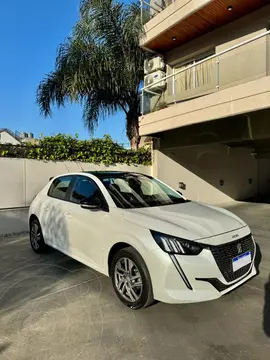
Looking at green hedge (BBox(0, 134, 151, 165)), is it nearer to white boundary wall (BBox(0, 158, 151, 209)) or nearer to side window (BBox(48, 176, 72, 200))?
white boundary wall (BBox(0, 158, 151, 209))

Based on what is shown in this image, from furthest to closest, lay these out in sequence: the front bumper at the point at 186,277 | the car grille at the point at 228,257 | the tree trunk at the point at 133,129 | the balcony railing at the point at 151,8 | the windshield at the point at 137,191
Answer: the tree trunk at the point at 133,129 < the balcony railing at the point at 151,8 < the windshield at the point at 137,191 < the car grille at the point at 228,257 < the front bumper at the point at 186,277

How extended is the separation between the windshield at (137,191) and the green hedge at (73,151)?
4052mm

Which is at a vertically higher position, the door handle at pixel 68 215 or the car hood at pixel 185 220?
the car hood at pixel 185 220

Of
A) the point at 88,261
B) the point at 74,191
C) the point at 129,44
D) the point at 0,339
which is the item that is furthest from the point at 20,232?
the point at 129,44

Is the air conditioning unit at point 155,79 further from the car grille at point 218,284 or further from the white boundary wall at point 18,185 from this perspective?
the car grille at point 218,284

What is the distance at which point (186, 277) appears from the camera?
9.15ft

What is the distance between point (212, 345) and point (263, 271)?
85.5 inches

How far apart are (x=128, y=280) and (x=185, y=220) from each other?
38.2 inches

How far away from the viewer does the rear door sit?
444cm

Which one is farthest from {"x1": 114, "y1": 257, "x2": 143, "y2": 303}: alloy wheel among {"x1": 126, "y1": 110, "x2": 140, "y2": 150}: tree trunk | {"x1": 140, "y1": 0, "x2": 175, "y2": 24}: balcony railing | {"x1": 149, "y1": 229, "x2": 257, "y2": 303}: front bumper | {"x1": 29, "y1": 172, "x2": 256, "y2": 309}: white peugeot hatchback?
{"x1": 140, "y1": 0, "x2": 175, "y2": 24}: balcony railing

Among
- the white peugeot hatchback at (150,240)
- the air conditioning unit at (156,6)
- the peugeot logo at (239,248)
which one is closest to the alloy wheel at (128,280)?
the white peugeot hatchback at (150,240)

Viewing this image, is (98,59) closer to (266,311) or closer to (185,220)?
(185,220)

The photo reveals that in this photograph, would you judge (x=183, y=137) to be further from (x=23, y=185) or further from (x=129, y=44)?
(x=23, y=185)

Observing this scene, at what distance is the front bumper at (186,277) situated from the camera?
9.14ft
